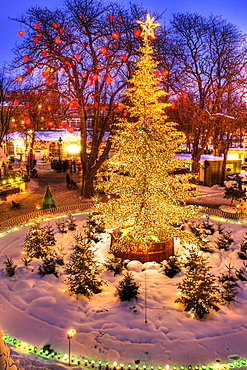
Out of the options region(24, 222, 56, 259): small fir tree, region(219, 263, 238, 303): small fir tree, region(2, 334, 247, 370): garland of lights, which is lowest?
region(2, 334, 247, 370): garland of lights

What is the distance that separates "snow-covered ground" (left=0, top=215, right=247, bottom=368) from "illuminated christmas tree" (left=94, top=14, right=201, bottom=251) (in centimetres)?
146

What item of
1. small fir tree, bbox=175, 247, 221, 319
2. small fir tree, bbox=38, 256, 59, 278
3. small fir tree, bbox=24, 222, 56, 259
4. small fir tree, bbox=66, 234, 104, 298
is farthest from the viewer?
small fir tree, bbox=24, 222, 56, 259

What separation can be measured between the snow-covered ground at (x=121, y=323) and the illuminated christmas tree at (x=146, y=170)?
146 centimetres

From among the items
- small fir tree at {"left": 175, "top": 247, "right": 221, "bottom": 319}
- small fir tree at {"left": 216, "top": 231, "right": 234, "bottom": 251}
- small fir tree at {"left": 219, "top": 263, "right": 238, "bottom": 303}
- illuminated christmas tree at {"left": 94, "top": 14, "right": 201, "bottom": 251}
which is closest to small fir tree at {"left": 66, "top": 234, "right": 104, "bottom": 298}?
illuminated christmas tree at {"left": 94, "top": 14, "right": 201, "bottom": 251}

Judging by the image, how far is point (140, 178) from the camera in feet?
→ 26.5

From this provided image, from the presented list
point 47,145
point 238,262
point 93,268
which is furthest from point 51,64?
point 47,145

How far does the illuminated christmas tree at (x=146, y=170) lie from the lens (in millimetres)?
7808

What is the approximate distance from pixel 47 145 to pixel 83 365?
38.2 m

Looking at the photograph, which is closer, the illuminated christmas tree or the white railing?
the illuminated christmas tree

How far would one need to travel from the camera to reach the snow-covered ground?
16.3 ft

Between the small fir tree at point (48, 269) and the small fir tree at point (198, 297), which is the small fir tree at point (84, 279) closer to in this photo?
the small fir tree at point (48, 269)

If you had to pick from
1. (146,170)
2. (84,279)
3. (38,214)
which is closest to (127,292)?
(84,279)

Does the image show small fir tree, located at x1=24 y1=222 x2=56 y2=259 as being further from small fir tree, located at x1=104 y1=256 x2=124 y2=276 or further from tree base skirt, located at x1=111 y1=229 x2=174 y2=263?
tree base skirt, located at x1=111 y1=229 x2=174 y2=263

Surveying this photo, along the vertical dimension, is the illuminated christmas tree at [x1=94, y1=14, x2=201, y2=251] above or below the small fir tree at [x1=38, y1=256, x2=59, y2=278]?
above
